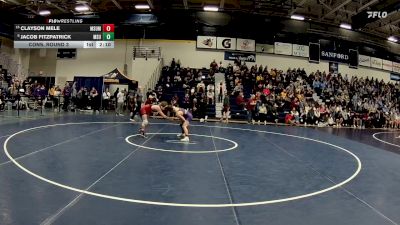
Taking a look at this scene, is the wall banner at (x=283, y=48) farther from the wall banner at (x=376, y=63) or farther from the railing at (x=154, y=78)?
the railing at (x=154, y=78)

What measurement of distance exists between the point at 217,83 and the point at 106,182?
59.7 ft

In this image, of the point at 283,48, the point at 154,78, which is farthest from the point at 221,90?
the point at 283,48

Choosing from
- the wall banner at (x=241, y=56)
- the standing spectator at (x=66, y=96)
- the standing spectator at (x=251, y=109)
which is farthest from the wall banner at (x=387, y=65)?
the standing spectator at (x=66, y=96)

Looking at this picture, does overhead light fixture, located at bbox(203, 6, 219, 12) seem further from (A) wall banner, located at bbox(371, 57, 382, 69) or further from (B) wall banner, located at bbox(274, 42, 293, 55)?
(A) wall banner, located at bbox(371, 57, 382, 69)

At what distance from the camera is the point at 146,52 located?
24812 millimetres

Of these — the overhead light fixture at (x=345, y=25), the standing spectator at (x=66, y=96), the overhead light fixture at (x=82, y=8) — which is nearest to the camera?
the standing spectator at (x=66, y=96)

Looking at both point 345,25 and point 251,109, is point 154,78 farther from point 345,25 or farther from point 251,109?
point 345,25

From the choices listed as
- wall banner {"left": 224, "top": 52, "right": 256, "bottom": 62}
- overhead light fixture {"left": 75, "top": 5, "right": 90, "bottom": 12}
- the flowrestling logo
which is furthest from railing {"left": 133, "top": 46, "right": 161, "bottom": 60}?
the flowrestling logo

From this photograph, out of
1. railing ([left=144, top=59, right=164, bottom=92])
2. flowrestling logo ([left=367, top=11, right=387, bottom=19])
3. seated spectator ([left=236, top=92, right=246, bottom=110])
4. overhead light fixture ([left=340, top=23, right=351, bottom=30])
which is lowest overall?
seated spectator ([left=236, top=92, right=246, bottom=110])

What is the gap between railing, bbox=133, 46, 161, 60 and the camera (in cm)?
2477
